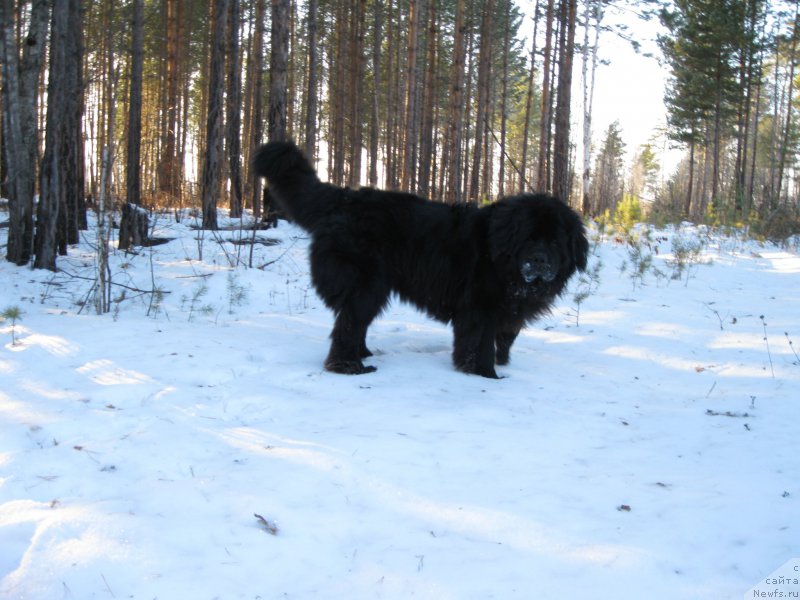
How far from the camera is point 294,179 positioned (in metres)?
4.84

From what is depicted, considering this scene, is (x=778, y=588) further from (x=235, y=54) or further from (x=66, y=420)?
(x=235, y=54)

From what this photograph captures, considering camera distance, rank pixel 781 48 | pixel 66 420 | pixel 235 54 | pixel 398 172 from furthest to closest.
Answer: pixel 781 48, pixel 398 172, pixel 235 54, pixel 66 420

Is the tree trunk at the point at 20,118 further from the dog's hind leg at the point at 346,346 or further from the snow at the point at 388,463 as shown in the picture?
the dog's hind leg at the point at 346,346

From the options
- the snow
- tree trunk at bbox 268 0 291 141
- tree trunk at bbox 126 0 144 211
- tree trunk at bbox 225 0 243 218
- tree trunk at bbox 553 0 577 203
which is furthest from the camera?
tree trunk at bbox 553 0 577 203

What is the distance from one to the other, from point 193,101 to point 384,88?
1229 centimetres

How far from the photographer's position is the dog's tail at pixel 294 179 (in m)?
4.78

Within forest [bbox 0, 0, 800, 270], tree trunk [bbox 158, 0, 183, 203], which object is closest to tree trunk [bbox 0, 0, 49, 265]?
forest [bbox 0, 0, 800, 270]

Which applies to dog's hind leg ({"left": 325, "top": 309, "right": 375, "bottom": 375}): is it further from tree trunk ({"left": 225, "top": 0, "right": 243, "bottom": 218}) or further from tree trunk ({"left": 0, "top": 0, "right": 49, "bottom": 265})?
tree trunk ({"left": 225, "top": 0, "right": 243, "bottom": 218})

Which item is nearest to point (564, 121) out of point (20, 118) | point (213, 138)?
point (213, 138)

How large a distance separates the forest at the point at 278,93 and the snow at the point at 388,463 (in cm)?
260

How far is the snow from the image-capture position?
2.01 meters

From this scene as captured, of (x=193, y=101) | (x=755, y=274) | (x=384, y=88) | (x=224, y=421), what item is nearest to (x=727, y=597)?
(x=224, y=421)

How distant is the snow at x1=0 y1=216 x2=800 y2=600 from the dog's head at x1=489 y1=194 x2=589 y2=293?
0.86 metres

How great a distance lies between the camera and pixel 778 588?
6.39 feet
